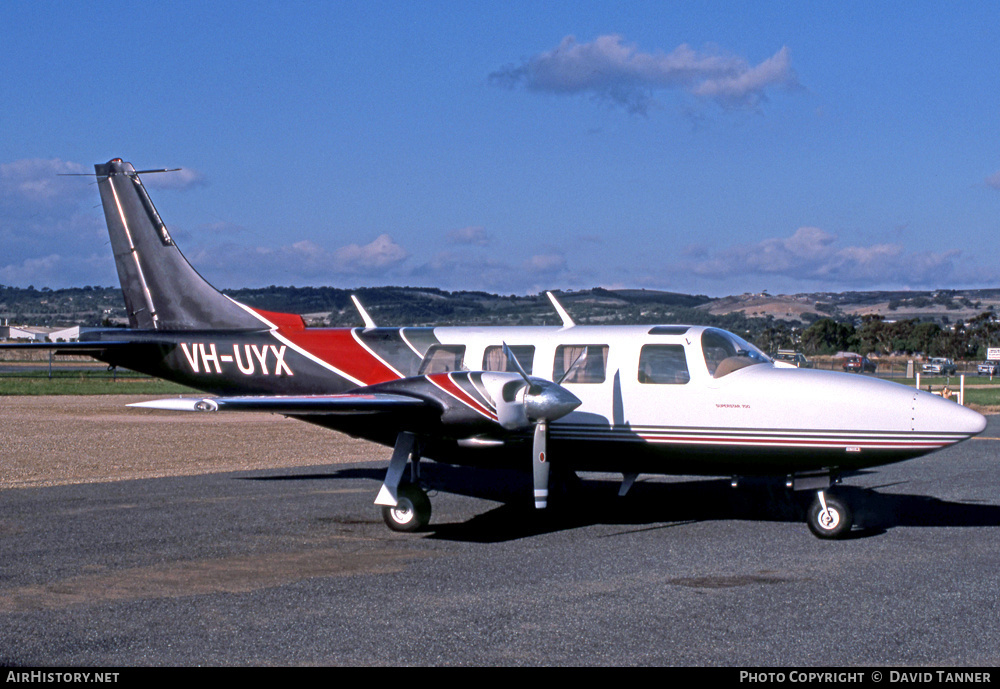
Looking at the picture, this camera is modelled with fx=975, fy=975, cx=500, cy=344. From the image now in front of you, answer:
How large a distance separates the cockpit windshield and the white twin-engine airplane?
0.02m

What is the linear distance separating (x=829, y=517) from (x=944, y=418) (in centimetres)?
173

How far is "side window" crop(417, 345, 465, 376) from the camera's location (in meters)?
13.5

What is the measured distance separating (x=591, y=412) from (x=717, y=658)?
584cm

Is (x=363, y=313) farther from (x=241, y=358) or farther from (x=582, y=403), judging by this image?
(x=582, y=403)

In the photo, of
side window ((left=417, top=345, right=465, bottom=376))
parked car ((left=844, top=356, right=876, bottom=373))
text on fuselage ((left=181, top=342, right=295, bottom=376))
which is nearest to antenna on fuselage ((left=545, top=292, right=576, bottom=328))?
side window ((left=417, top=345, right=465, bottom=376))

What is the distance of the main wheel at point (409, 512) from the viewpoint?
12.0 m

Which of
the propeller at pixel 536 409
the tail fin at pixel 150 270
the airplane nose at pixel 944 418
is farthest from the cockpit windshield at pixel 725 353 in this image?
the tail fin at pixel 150 270

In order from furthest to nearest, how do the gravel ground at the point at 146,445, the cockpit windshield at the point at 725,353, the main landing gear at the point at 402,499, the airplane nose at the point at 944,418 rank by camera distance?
1. the gravel ground at the point at 146,445
2. the cockpit windshield at the point at 725,353
3. the main landing gear at the point at 402,499
4. the airplane nose at the point at 944,418

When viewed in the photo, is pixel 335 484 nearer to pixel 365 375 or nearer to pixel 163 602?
pixel 365 375

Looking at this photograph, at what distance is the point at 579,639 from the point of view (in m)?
7.32

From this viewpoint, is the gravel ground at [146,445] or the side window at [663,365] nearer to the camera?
the side window at [663,365]

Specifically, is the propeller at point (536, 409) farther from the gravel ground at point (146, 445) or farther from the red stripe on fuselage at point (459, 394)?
the gravel ground at point (146, 445)

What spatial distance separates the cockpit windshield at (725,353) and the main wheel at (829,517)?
1849 mm

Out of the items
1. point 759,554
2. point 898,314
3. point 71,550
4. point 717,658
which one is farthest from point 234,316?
point 898,314
